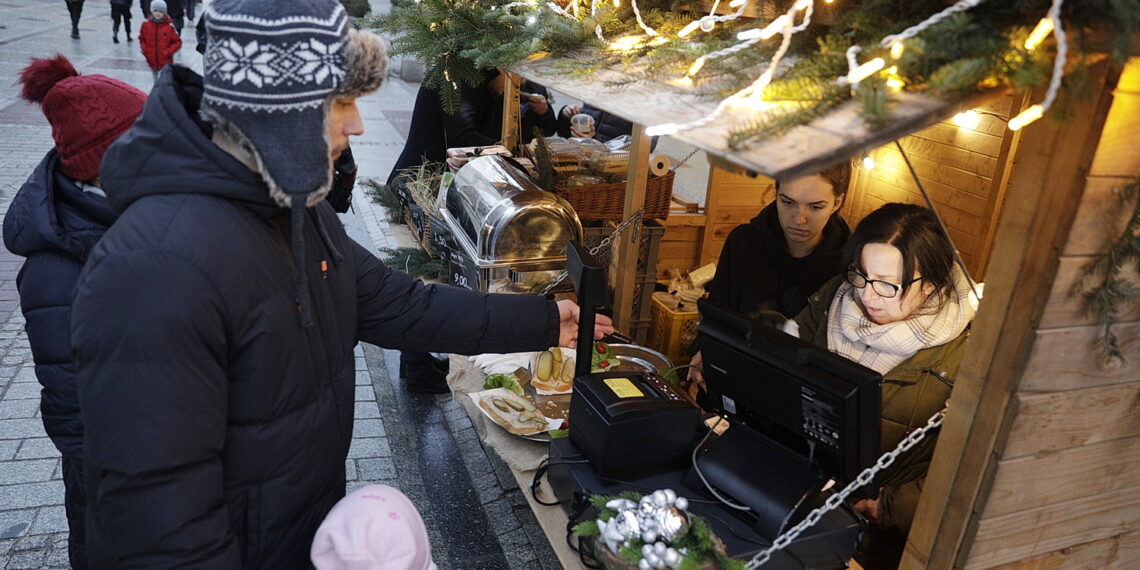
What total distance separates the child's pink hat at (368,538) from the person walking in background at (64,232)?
3.12ft

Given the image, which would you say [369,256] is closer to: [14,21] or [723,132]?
[723,132]

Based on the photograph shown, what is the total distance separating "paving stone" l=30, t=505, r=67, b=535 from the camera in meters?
3.46

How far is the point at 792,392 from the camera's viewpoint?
6.26 ft

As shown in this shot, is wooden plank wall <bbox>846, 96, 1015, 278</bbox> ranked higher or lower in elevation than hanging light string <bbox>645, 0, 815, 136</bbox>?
lower

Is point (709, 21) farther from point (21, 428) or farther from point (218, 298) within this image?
point (21, 428)

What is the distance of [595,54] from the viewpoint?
8.30ft

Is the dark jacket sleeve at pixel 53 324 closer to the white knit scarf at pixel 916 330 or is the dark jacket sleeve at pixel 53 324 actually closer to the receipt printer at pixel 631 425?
the receipt printer at pixel 631 425

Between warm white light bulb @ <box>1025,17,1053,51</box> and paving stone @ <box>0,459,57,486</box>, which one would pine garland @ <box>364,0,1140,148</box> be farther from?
paving stone @ <box>0,459,57,486</box>

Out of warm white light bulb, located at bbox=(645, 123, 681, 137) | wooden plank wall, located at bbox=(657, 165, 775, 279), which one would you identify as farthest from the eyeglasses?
wooden plank wall, located at bbox=(657, 165, 775, 279)

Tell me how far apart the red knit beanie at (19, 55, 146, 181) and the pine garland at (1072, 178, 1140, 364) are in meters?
2.77

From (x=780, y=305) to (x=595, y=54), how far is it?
5.58 ft

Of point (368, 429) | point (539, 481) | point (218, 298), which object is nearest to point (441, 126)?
point (368, 429)

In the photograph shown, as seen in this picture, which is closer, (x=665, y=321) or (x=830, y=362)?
(x=830, y=362)

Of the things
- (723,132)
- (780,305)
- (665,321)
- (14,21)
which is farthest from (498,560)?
(14,21)
